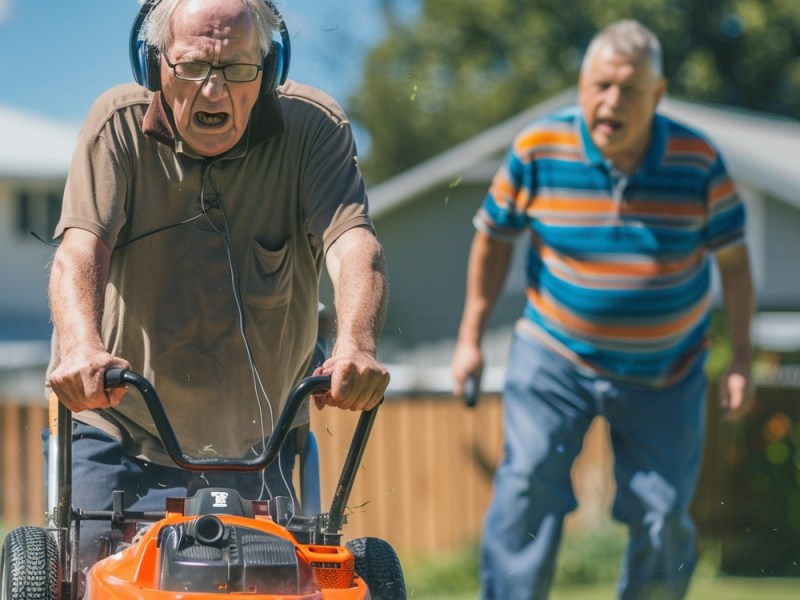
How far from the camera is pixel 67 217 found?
10.1 feet

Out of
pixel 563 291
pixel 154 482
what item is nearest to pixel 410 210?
pixel 563 291

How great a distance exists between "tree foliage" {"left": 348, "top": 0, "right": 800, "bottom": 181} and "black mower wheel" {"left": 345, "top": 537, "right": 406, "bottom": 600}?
2833cm

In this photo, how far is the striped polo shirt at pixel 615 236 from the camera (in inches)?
209

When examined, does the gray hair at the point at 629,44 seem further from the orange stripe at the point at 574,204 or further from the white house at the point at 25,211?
the white house at the point at 25,211

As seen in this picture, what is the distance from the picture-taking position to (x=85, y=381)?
265 cm

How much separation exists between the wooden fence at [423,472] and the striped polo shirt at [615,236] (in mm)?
3454

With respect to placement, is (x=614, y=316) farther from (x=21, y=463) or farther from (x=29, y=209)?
(x=29, y=209)

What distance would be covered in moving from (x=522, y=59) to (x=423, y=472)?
25.4 m

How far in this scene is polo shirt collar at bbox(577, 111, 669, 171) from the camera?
17.6 feet

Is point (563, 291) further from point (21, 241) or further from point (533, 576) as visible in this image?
point (21, 241)

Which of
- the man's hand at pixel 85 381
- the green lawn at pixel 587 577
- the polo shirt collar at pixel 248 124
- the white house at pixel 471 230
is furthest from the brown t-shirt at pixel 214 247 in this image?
the white house at pixel 471 230

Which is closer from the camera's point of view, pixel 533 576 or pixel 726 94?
pixel 533 576

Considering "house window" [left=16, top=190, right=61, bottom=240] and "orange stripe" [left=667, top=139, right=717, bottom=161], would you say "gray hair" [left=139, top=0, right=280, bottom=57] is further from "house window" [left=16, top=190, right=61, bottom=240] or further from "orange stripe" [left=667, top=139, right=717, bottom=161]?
"house window" [left=16, top=190, right=61, bottom=240]

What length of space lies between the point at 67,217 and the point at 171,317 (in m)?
0.40
